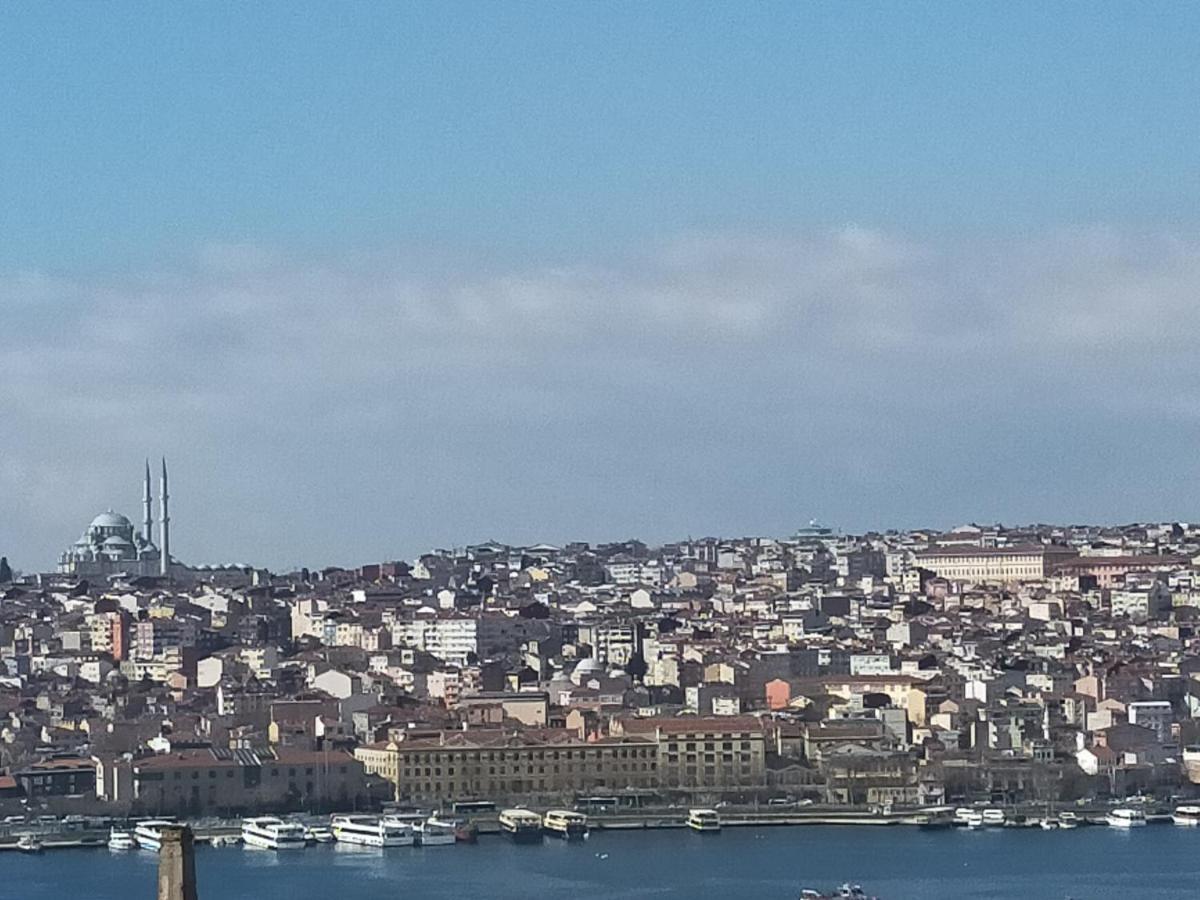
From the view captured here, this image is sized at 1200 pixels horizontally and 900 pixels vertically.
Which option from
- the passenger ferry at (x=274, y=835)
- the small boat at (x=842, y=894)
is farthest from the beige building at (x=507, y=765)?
the small boat at (x=842, y=894)

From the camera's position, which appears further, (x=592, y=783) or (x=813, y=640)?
(x=813, y=640)

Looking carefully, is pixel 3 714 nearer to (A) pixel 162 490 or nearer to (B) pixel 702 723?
(B) pixel 702 723

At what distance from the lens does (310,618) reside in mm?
47562

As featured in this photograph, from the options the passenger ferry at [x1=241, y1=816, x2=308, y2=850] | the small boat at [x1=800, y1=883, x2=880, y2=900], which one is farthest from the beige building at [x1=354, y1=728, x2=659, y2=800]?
the small boat at [x1=800, y1=883, x2=880, y2=900]

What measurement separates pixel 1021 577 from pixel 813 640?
514 inches

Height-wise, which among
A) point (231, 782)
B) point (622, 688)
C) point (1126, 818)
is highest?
point (622, 688)

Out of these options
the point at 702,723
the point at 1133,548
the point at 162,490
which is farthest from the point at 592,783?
the point at 162,490

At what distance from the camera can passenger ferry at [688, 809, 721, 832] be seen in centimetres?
2902

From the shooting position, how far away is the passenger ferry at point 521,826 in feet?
93.1

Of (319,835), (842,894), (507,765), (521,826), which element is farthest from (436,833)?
(842,894)

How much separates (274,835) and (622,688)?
8954 millimetres

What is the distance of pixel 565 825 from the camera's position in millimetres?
28656

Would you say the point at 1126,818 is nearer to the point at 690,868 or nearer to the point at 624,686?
the point at 690,868

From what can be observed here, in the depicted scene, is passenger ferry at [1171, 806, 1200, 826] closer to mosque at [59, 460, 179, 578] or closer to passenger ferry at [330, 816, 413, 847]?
passenger ferry at [330, 816, 413, 847]
